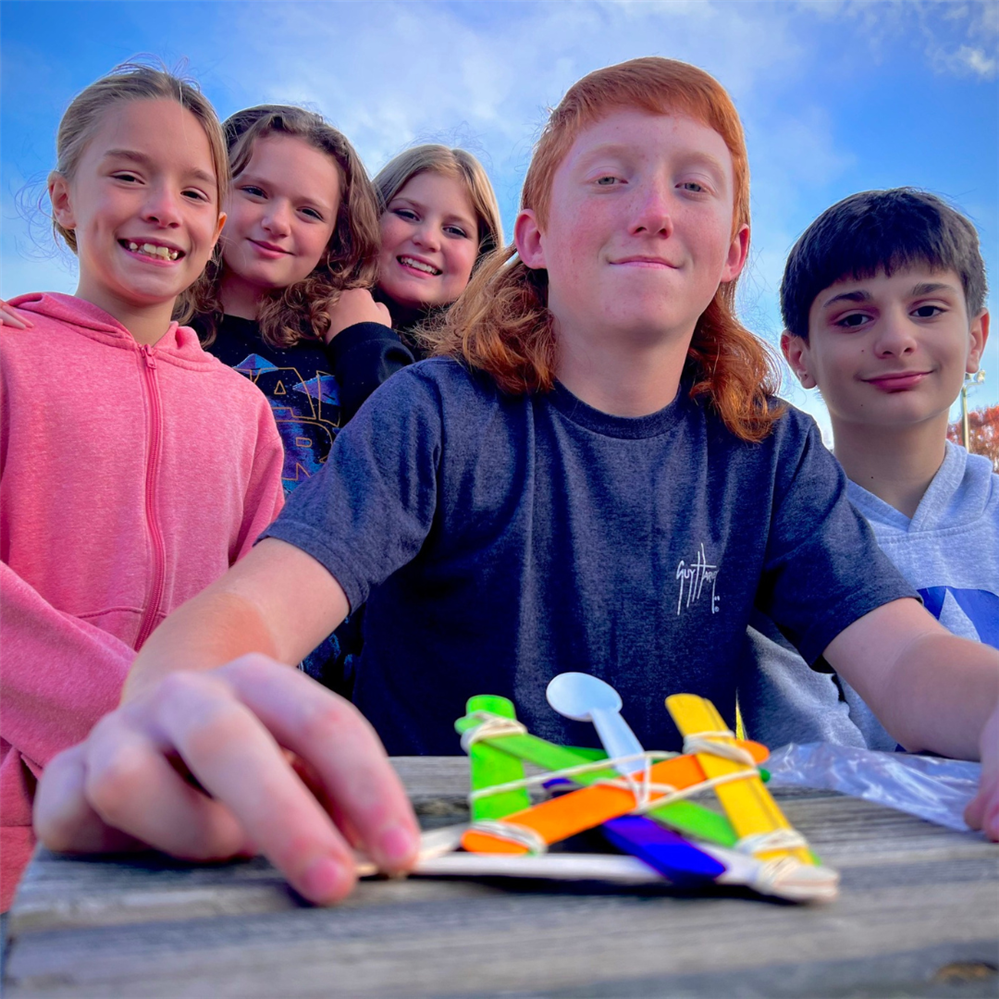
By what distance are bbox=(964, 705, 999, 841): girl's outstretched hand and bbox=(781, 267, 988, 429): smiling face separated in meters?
1.39

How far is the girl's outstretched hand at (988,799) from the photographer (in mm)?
755

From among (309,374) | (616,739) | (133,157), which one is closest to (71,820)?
(616,739)

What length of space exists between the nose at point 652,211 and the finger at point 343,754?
1126 mm

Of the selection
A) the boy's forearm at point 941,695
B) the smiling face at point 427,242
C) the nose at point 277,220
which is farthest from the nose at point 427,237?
the boy's forearm at point 941,695

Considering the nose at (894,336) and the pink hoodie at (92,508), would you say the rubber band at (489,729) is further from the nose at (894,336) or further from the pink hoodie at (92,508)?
the nose at (894,336)

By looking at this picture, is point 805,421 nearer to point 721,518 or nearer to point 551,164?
point 721,518

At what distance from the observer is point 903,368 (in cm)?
210

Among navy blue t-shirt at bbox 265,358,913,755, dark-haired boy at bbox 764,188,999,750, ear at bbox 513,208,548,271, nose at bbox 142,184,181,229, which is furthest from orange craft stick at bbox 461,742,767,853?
nose at bbox 142,184,181,229

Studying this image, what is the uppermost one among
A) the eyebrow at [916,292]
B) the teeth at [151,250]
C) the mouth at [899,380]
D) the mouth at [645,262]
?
the eyebrow at [916,292]

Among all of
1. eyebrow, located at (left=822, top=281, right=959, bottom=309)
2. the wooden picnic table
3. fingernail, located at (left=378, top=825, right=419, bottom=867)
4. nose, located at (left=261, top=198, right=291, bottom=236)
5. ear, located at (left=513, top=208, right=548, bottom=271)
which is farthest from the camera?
nose, located at (left=261, top=198, right=291, bottom=236)

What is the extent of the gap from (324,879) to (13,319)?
160 centimetres

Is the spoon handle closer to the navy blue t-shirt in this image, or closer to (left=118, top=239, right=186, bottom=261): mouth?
the navy blue t-shirt

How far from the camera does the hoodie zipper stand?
5.35 ft

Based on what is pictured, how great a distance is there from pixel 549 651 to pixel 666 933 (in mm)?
1013
